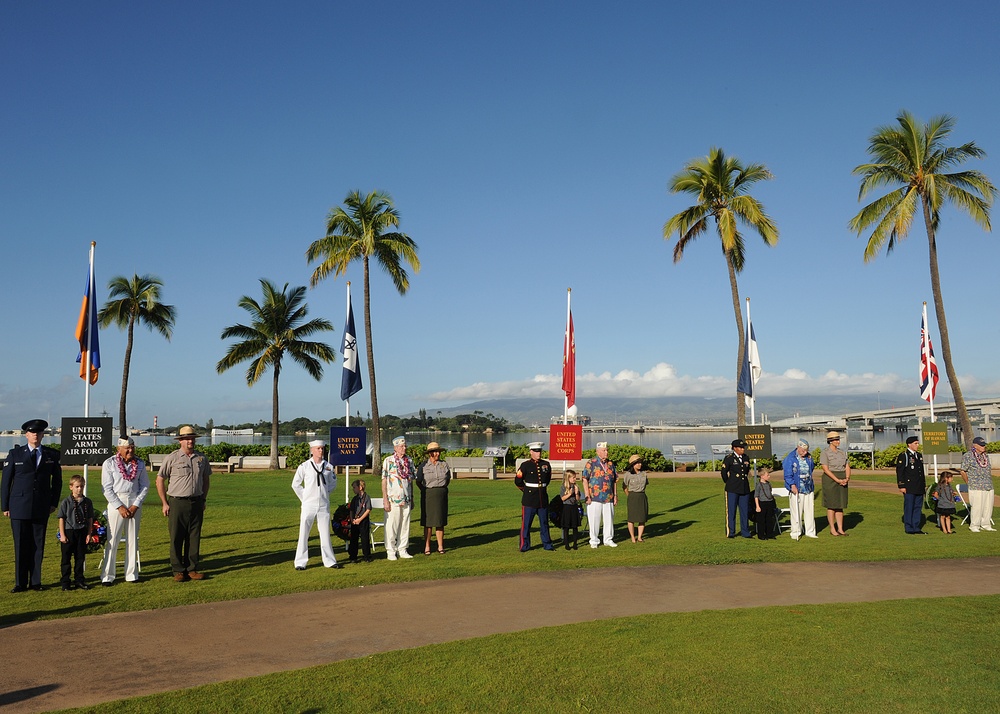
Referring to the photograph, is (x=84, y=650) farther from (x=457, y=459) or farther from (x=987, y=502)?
(x=457, y=459)

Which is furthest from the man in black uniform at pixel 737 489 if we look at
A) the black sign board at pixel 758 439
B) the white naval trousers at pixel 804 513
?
the black sign board at pixel 758 439

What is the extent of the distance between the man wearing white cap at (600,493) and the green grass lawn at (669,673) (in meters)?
5.42

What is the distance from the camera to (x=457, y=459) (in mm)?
34844

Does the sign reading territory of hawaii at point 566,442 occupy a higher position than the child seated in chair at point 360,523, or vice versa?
the sign reading territory of hawaii at point 566,442

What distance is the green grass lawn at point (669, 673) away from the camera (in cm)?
589

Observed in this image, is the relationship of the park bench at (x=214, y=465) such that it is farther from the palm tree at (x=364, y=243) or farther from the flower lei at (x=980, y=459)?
the flower lei at (x=980, y=459)

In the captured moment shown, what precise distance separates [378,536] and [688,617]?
28.3ft

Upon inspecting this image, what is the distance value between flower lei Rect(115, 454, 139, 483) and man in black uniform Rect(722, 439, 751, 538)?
396 inches

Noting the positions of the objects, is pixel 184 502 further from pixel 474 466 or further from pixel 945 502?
pixel 474 466

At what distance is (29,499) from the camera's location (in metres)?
10.4

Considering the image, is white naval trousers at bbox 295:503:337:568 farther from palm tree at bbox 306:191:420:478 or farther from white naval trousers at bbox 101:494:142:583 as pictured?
palm tree at bbox 306:191:420:478

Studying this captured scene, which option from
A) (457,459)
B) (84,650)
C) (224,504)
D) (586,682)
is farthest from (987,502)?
(457,459)

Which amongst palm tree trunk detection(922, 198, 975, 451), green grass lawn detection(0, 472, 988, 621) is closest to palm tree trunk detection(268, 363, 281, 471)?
Answer: green grass lawn detection(0, 472, 988, 621)

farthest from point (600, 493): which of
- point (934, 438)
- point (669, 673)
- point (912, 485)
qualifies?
point (934, 438)
